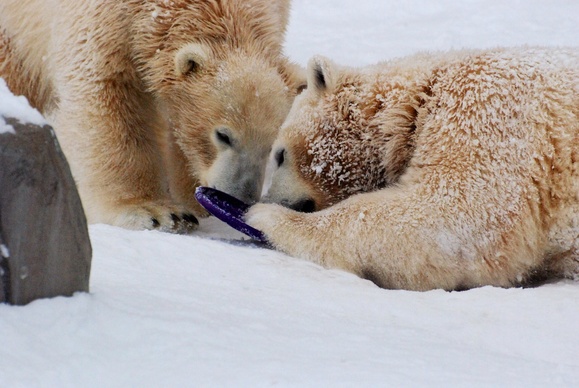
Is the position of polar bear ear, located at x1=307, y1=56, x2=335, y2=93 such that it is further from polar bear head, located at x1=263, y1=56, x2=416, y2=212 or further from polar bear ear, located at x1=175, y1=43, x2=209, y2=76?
polar bear ear, located at x1=175, y1=43, x2=209, y2=76

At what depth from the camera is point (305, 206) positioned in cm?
460

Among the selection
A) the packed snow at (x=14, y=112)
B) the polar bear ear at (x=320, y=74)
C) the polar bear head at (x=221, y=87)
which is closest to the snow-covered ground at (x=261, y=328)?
the packed snow at (x=14, y=112)

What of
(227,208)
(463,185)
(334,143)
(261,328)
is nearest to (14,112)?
(261,328)

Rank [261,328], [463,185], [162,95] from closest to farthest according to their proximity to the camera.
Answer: [261,328] < [463,185] < [162,95]

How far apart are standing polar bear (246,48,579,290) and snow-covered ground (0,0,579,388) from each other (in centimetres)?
19

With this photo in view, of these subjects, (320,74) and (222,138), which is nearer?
(320,74)

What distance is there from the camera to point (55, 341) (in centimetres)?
202

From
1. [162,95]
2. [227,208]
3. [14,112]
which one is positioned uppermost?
[14,112]

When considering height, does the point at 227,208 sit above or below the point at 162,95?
below

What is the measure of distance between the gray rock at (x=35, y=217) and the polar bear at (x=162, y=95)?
2559 mm

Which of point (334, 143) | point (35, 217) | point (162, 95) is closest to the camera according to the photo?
point (35, 217)

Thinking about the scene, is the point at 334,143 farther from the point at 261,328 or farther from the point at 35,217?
the point at 35,217

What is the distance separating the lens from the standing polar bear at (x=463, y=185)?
3.76 meters

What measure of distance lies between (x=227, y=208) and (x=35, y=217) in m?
2.37
